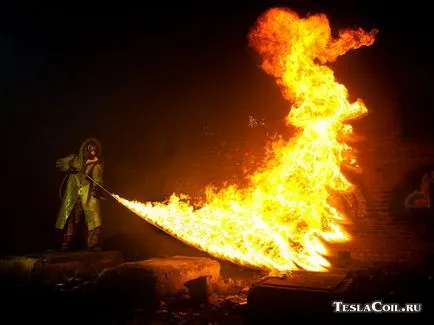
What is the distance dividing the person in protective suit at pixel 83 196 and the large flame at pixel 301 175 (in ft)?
7.98

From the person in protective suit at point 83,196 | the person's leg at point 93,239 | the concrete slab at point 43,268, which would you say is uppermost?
the person in protective suit at point 83,196

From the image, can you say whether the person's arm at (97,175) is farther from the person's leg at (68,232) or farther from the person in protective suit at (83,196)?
the person's leg at (68,232)

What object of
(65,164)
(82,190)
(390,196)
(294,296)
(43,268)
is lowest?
(43,268)

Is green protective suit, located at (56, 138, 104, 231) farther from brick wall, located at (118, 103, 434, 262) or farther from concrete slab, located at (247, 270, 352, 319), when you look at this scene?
brick wall, located at (118, 103, 434, 262)

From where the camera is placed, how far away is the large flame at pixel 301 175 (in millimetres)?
9352

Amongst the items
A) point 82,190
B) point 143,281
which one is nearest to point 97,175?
point 82,190

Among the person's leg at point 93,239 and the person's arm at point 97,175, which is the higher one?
the person's arm at point 97,175

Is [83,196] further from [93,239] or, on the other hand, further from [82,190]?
[93,239]

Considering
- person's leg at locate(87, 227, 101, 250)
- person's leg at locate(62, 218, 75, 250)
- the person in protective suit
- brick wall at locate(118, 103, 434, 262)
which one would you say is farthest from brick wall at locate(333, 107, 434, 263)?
person's leg at locate(62, 218, 75, 250)

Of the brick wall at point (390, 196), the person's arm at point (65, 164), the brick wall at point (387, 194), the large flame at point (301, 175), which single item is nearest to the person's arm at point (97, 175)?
the person's arm at point (65, 164)

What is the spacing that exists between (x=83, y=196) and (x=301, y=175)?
5.77m

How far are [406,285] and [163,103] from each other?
26.5ft

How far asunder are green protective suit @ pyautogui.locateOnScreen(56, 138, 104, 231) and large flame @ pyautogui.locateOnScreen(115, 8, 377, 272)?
96.4 inches

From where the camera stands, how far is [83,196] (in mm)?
10680
